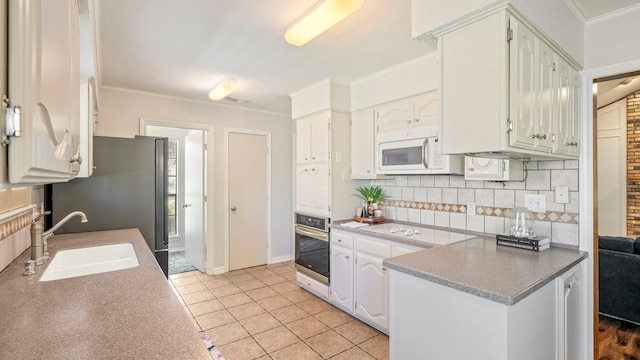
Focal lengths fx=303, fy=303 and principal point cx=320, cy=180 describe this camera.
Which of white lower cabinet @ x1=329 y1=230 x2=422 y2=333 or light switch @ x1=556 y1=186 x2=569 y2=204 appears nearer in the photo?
light switch @ x1=556 y1=186 x2=569 y2=204

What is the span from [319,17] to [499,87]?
41.1 inches

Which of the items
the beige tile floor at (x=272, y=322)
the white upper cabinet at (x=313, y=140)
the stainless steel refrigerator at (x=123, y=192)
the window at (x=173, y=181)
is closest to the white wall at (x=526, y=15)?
the white upper cabinet at (x=313, y=140)

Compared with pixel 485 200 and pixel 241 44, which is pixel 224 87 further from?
pixel 485 200

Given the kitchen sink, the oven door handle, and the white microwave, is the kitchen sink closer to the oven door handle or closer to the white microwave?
the oven door handle

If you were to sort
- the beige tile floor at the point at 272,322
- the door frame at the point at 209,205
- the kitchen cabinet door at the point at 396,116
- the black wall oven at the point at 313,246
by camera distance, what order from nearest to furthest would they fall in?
the beige tile floor at the point at 272,322 < the kitchen cabinet door at the point at 396,116 < the black wall oven at the point at 313,246 < the door frame at the point at 209,205

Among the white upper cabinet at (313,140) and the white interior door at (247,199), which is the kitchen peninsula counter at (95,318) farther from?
the white interior door at (247,199)

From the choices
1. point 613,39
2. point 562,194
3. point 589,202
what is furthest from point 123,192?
point 613,39

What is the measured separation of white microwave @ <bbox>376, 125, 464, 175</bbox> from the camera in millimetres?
2527

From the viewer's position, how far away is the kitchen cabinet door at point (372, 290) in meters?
2.60

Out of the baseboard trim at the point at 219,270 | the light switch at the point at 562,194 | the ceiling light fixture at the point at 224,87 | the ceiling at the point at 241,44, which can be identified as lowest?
the baseboard trim at the point at 219,270

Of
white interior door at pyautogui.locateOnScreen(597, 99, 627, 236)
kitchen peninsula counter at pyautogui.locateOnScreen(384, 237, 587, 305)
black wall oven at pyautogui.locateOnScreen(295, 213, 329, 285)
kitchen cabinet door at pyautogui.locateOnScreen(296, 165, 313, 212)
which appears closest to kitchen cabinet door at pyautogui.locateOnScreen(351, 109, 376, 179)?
kitchen cabinet door at pyautogui.locateOnScreen(296, 165, 313, 212)

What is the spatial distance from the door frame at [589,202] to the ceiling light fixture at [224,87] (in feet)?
9.51

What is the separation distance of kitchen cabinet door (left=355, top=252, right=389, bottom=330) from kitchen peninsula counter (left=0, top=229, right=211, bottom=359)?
1.77 metres

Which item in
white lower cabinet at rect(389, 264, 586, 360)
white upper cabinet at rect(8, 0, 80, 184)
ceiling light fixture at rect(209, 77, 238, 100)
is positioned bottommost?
white lower cabinet at rect(389, 264, 586, 360)
